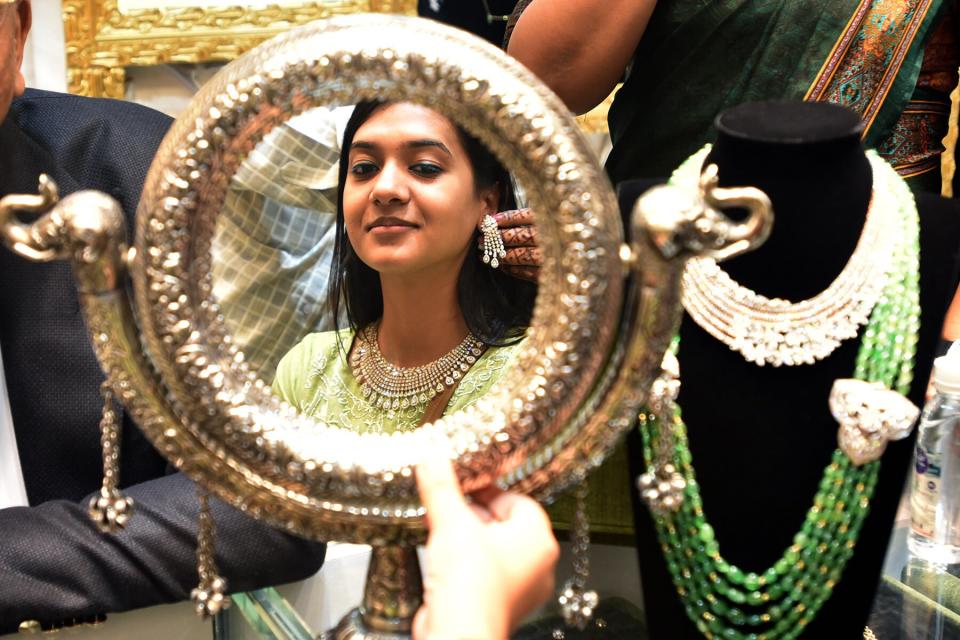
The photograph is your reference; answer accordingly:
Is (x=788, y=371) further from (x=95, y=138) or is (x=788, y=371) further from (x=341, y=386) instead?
(x=95, y=138)

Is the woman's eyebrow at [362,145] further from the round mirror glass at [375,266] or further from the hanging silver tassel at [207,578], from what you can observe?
the hanging silver tassel at [207,578]

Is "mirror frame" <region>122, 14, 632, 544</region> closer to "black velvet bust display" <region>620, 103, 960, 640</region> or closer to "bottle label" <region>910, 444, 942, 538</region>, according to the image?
"black velvet bust display" <region>620, 103, 960, 640</region>

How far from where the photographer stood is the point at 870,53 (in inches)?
32.5

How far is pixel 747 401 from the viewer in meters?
0.75

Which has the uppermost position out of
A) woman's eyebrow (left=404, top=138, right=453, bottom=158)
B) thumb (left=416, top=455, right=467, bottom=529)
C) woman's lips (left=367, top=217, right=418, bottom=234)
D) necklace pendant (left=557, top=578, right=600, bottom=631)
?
woman's eyebrow (left=404, top=138, right=453, bottom=158)

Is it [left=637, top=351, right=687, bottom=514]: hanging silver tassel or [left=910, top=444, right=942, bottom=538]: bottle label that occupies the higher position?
[left=637, top=351, right=687, bottom=514]: hanging silver tassel

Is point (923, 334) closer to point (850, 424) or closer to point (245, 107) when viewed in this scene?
point (850, 424)

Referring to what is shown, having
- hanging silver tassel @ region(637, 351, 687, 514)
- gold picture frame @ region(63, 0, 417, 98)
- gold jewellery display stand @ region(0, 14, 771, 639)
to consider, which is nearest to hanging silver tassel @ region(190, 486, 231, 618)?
gold jewellery display stand @ region(0, 14, 771, 639)

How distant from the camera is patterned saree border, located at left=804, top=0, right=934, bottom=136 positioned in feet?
2.70

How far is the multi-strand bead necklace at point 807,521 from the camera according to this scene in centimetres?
73

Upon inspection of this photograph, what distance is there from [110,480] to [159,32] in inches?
38.3

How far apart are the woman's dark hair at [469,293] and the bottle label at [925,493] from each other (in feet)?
1.46

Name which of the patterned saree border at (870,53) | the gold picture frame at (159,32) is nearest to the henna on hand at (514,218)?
the patterned saree border at (870,53)

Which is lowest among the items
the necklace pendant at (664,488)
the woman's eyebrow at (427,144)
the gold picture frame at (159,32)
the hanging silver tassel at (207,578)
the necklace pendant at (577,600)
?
the necklace pendant at (577,600)
